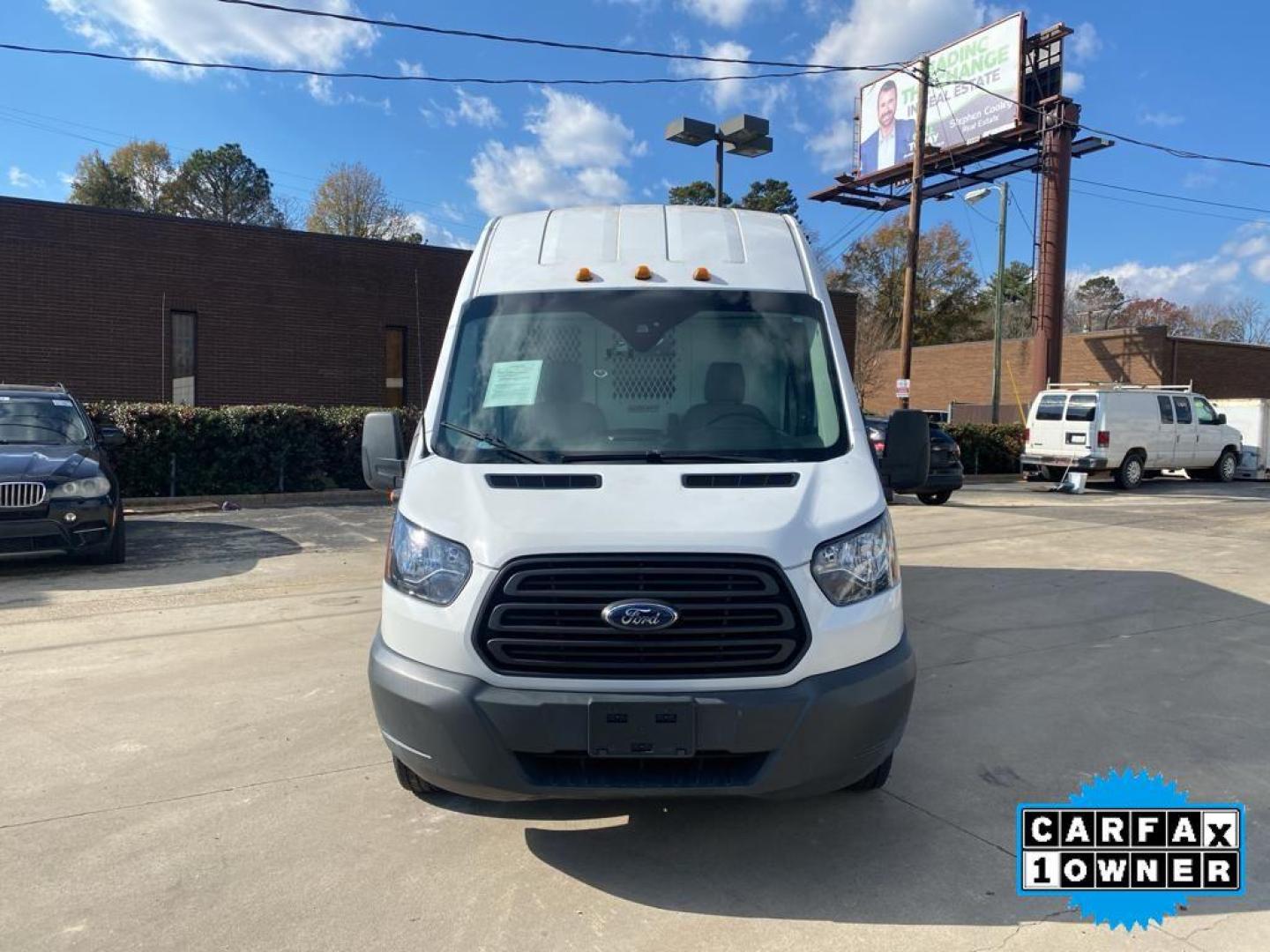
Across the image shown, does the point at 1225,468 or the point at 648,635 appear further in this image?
the point at 1225,468

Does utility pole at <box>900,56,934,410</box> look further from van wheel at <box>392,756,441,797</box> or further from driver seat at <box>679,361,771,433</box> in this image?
van wheel at <box>392,756,441,797</box>

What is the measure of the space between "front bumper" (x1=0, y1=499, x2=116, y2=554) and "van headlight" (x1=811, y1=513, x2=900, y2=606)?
776 centimetres

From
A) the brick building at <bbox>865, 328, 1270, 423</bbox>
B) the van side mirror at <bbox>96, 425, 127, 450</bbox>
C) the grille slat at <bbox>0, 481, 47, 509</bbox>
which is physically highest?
the brick building at <bbox>865, 328, 1270, 423</bbox>

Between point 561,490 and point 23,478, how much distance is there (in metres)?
7.00

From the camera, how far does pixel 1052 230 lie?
28906 millimetres

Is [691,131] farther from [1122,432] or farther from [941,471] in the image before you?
[1122,432]

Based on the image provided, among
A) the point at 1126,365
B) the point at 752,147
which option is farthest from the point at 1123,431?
the point at 1126,365

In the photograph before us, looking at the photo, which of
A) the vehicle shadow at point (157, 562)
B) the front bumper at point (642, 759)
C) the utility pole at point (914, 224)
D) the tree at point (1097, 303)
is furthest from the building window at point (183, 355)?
the tree at point (1097, 303)

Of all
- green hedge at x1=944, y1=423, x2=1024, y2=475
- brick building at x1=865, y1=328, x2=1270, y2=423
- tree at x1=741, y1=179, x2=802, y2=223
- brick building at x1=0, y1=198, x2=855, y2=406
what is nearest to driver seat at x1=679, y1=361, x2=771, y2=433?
brick building at x1=0, y1=198, x2=855, y2=406

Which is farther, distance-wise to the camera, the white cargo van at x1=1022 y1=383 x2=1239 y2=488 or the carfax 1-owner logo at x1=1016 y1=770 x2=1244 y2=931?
the white cargo van at x1=1022 y1=383 x2=1239 y2=488

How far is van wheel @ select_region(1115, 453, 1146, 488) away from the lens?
784 inches

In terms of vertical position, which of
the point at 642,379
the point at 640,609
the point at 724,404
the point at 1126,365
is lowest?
the point at 640,609

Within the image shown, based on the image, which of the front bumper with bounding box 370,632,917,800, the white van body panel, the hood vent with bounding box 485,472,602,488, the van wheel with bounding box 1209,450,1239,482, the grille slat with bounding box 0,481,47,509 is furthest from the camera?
the van wheel with bounding box 1209,450,1239,482

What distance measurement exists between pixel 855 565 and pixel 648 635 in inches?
31.3
